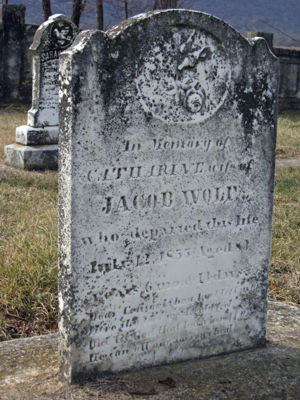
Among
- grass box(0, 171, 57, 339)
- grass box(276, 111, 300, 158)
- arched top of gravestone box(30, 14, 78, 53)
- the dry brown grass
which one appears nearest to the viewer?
grass box(0, 171, 57, 339)

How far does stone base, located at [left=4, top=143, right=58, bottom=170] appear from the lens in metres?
7.58

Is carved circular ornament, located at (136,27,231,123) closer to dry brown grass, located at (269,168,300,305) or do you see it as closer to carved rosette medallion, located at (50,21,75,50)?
dry brown grass, located at (269,168,300,305)

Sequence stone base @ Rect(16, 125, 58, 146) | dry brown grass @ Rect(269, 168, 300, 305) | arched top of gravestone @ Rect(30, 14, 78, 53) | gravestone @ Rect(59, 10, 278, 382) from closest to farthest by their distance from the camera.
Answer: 1. gravestone @ Rect(59, 10, 278, 382)
2. dry brown grass @ Rect(269, 168, 300, 305)
3. arched top of gravestone @ Rect(30, 14, 78, 53)
4. stone base @ Rect(16, 125, 58, 146)

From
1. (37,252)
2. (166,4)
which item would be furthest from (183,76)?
(166,4)

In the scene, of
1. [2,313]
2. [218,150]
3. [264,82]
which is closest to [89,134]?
[218,150]

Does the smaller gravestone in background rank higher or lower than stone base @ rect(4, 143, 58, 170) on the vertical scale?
higher

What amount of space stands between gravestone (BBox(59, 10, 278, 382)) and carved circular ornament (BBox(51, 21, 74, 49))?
17.4 feet

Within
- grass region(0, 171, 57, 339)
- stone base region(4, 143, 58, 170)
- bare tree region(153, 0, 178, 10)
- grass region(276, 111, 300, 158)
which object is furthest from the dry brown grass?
bare tree region(153, 0, 178, 10)

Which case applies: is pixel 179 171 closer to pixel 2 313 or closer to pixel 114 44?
pixel 114 44

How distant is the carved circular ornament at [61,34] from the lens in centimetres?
762

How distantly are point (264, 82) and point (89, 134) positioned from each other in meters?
0.92

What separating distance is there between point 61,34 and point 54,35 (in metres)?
0.09

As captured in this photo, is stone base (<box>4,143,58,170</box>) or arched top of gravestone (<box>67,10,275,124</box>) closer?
arched top of gravestone (<box>67,10,275,124</box>)

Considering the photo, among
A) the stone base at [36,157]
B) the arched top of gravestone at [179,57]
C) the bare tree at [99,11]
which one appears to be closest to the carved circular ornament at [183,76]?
the arched top of gravestone at [179,57]
